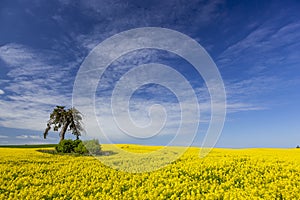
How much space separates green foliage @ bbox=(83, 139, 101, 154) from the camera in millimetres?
33031

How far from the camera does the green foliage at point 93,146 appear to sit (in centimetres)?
3303

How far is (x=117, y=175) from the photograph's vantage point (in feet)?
52.4

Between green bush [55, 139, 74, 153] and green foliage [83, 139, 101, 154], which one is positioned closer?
green foliage [83, 139, 101, 154]

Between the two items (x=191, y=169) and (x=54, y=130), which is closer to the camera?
(x=191, y=169)

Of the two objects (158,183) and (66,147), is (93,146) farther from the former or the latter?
(158,183)

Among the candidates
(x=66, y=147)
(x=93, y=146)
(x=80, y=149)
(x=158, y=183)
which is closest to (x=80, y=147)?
(x=80, y=149)

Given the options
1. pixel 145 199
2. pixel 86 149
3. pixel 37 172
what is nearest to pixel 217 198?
pixel 145 199

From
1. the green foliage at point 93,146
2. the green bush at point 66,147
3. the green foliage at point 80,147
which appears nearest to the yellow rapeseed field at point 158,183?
the green foliage at point 93,146

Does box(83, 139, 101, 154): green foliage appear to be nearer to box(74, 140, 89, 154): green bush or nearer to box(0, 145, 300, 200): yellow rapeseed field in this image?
box(74, 140, 89, 154): green bush

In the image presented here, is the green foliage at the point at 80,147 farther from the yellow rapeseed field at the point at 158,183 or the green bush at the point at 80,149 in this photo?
the yellow rapeseed field at the point at 158,183

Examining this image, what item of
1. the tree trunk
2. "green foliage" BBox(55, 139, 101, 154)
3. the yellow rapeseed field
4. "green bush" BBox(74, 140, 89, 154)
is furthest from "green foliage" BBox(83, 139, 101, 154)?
the yellow rapeseed field

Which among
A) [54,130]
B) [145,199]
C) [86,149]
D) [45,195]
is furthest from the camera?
[54,130]

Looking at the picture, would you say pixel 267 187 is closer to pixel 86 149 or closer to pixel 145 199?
pixel 145 199

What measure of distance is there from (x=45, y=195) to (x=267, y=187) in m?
10.1
